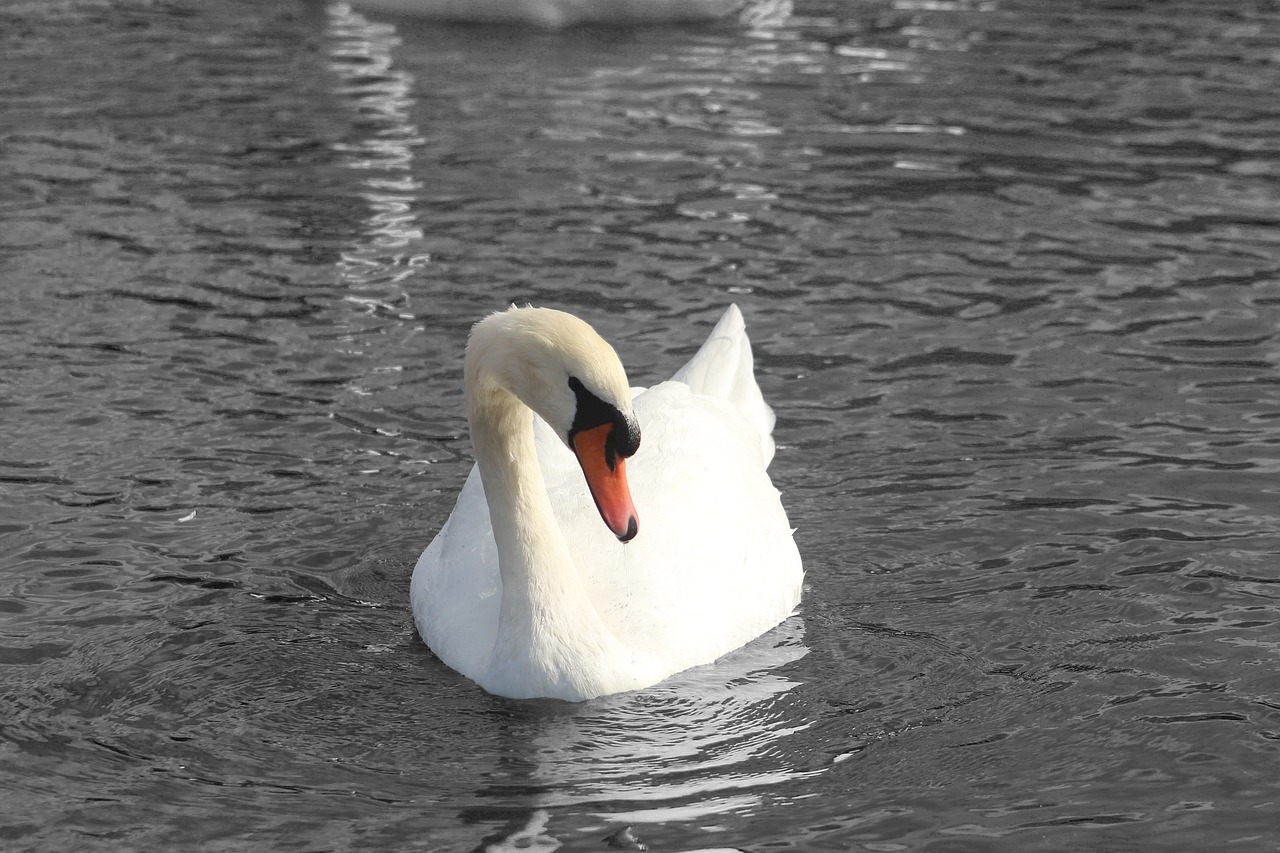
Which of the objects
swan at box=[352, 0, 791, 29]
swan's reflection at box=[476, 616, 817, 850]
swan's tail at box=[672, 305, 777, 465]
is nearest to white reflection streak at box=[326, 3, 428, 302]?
swan at box=[352, 0, 791, 29]

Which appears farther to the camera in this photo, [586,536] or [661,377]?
[661,377]

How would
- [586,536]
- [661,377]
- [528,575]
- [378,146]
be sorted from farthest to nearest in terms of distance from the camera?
[378,146] → [661,377] → [586,536] → [528,575]

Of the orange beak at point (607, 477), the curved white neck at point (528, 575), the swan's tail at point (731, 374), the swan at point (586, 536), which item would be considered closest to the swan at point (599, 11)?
the swan's tail at point (731, 374)

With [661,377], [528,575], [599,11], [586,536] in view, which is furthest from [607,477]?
[599,11]

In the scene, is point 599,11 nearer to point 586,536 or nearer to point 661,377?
point 661,377

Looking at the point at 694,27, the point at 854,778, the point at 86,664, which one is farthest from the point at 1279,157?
the point at 86,664

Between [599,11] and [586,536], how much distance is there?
13.2 m

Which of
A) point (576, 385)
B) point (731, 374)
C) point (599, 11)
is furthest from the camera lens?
point (599, 11)

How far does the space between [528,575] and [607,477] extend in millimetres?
607

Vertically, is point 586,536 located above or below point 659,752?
above

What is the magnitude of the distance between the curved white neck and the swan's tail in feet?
6.98

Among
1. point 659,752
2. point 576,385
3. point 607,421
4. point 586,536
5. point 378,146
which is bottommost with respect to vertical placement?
point 659,752

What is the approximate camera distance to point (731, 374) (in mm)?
9422

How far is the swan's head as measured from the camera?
6.63 m
